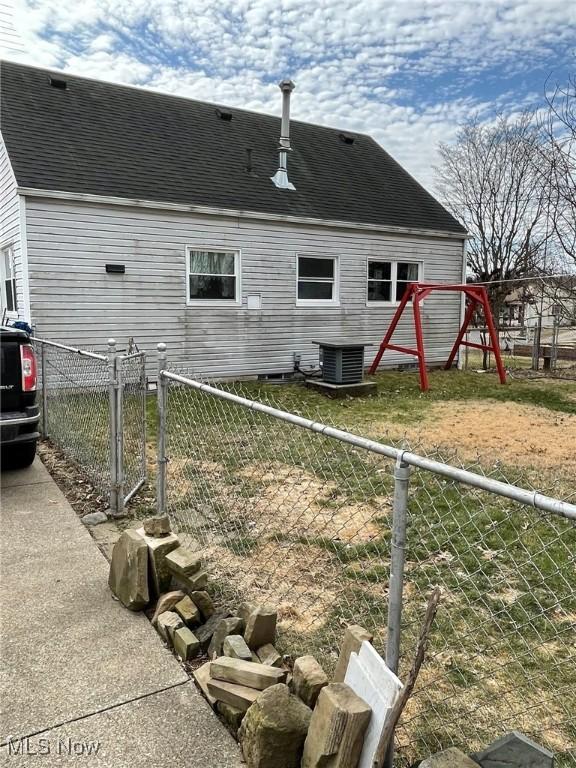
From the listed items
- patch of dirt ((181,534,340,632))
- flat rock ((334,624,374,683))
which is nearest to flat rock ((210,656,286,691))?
flat rock ((334,624,374,683))

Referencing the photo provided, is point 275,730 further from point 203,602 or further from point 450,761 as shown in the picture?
point 203,602

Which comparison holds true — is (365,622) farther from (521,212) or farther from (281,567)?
(521,212)

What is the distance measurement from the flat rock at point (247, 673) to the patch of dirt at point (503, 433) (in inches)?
144

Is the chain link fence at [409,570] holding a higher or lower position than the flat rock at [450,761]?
lower

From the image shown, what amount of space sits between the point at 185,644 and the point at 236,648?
325 millimetres

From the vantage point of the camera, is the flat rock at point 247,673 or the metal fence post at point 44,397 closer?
the flat rock at point 247,673

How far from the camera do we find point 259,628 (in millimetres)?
2398

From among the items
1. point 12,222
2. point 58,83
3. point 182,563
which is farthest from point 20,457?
point 58,83

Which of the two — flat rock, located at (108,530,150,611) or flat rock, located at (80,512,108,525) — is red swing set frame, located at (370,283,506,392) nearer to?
flat rock, located at (80,512,108,525)

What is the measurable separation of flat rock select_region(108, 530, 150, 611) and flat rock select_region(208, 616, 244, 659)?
0.54 metres

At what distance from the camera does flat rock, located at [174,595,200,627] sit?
2682mm

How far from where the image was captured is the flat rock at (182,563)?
280 centimetres

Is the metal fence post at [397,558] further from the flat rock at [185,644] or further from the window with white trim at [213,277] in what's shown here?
the window with white trim at [213,277]

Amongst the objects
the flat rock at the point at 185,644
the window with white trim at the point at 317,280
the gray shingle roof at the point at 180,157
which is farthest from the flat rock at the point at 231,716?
the window with white trim at the point at 317,280
